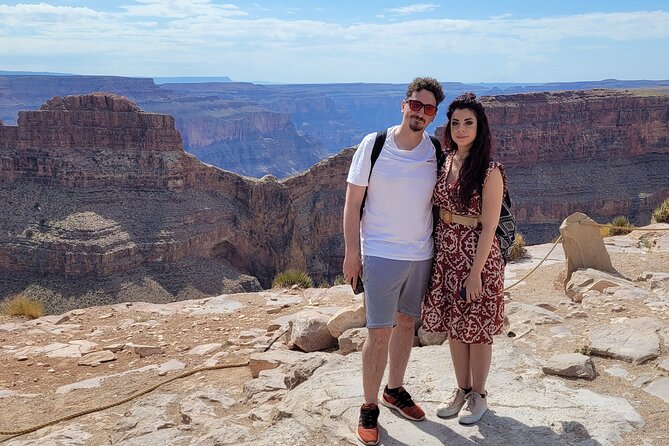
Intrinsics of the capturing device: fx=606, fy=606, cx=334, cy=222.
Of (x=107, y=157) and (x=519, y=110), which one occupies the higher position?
(x=519, y=110)

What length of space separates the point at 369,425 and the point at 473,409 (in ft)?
2.83

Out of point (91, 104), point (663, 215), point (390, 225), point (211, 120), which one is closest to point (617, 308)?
point (390, 225)

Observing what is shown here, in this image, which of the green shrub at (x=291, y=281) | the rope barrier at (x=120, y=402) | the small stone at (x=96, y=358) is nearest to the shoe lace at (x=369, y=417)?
the rope barrier at (x=120, y=402)

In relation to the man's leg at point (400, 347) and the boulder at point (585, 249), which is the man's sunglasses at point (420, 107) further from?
the boulder at point (585, 249)

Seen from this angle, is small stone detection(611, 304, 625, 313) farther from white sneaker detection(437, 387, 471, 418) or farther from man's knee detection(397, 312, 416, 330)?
man's knee detection(397, 312, 416, 330)

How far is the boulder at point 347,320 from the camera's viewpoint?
7.81 meters

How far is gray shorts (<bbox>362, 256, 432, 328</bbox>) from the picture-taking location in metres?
4.53

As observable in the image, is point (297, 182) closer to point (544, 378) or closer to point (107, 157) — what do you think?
point (107, 157)

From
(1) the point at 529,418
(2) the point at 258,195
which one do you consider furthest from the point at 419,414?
(2) the point at 258,195

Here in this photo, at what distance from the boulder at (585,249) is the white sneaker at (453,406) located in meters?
6.01

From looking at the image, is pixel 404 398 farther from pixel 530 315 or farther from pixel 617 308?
pixel 617 308

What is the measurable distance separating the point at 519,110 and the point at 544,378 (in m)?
54.7

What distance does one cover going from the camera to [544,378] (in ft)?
18.4

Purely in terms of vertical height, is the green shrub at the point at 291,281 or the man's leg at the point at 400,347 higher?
the man's leg at the point at 400,347
